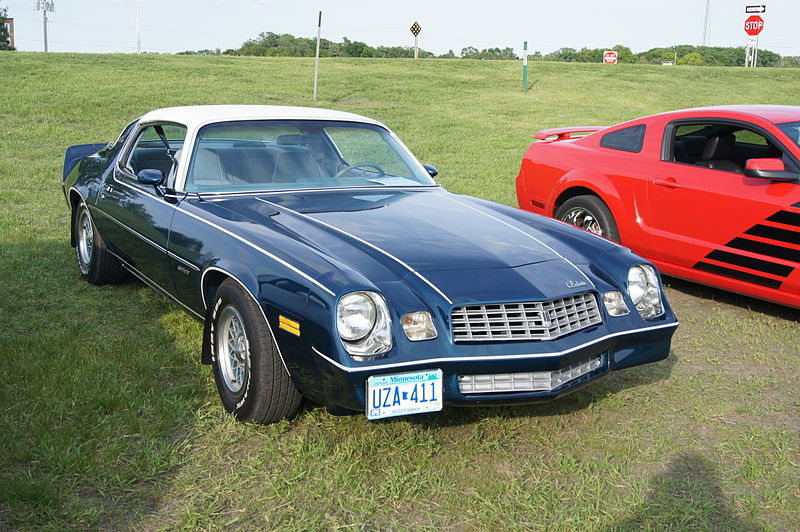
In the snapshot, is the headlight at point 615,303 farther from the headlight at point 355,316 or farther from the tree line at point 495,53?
the tree line at point 495,53

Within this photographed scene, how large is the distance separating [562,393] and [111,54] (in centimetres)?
2942

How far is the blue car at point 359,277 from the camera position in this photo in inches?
125

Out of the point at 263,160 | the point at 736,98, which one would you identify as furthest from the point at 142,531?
the point at 736,98

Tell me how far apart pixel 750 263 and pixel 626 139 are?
1.62m

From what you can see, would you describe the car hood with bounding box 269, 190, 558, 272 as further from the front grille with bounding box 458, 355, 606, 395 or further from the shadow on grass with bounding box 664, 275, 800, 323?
the shadow on grass with bounding box 664, 275, 800, 323

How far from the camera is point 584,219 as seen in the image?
6711 mm

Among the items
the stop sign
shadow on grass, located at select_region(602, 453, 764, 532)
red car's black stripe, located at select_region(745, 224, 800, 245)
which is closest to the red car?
red car's black stripe, located at select_region(745, 224, 800, 245)

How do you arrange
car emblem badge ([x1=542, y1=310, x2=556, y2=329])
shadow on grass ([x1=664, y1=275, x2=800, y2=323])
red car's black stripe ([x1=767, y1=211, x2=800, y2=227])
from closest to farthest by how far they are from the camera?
car emblem badge ([x1=542, y1=310, x2=556, y2=329]) < red car's black stripe ([x1=767, y1=211, x2=800, y2=227]) < shadow on grass ([x1=664, y1=275, x2=800, y2=323])

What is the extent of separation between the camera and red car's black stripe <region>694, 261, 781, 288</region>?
5.27 meters

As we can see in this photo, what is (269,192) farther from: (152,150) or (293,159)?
(152,150)

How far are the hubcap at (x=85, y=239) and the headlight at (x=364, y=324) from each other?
3557 mm

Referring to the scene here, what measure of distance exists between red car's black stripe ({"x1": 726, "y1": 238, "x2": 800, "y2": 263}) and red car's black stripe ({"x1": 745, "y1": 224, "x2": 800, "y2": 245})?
2.0 inches

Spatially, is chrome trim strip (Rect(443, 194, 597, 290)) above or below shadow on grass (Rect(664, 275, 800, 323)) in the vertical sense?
above

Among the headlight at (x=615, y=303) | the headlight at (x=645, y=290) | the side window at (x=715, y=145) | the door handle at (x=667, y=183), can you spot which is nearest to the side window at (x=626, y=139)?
the side window at (x=715, y=145)
